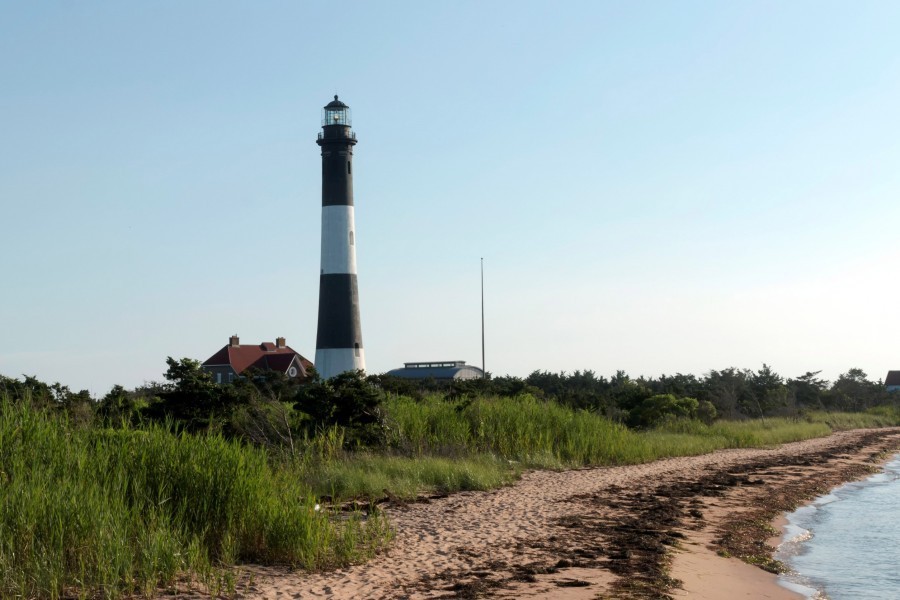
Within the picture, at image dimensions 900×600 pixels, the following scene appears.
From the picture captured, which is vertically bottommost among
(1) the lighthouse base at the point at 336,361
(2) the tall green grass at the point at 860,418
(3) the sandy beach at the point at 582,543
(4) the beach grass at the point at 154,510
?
(3) the sandy beach at the point at 582,543

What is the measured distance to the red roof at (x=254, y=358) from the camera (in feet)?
193

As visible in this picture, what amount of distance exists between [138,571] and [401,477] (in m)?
7.21

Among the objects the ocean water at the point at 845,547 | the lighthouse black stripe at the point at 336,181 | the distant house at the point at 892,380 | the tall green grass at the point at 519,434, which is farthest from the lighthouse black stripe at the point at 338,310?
the distant house at the point at 892,380

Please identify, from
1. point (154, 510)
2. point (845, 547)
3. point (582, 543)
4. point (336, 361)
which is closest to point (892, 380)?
point (336, 361)

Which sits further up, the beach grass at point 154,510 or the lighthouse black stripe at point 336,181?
the lighthouse black stripe at point 336,181

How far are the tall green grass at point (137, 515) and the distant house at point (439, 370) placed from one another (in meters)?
50.1

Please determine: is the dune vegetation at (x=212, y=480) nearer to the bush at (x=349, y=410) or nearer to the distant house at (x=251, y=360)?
the bush at (x=349, y=410)

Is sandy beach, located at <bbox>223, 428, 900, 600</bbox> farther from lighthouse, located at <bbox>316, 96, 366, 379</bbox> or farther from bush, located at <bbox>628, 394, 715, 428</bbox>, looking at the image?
lighthouse, located at <bbox>316, 96, 366, 379</bbox>

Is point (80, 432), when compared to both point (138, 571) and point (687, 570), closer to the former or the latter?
point (138, 571)

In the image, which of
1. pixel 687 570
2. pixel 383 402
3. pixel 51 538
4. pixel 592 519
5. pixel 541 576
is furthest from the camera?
pixel 383 402

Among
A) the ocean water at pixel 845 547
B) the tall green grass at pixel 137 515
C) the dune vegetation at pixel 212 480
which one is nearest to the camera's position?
the tall green grass at pixel 137 515

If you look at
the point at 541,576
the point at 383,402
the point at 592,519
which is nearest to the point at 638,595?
the point at 541,576

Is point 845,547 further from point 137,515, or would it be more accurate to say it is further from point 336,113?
point 336,113

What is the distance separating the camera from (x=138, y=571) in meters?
8.27
